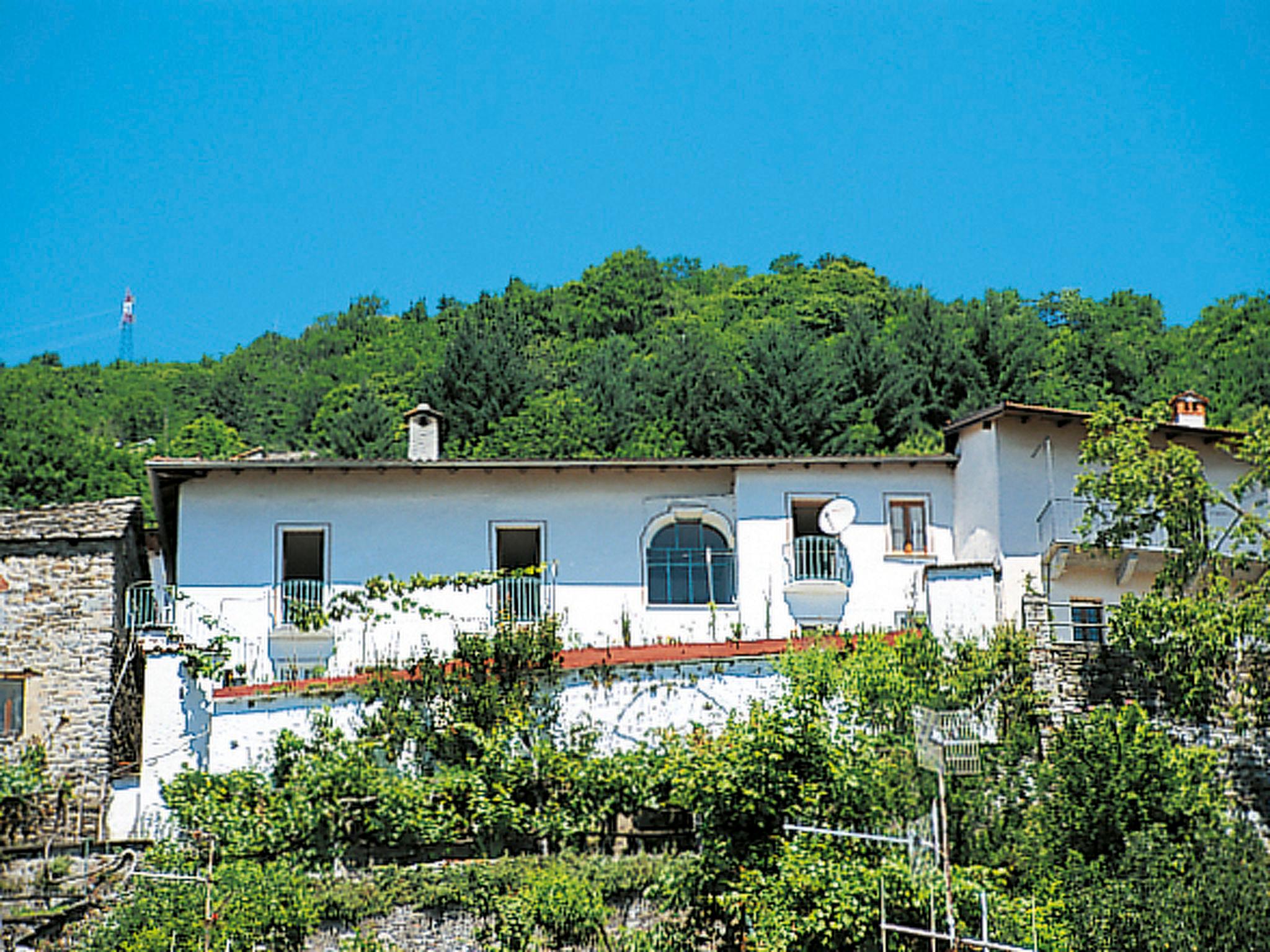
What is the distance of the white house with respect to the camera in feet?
72.2

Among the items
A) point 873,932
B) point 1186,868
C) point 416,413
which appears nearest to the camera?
point 873,932

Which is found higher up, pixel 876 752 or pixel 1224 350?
pixel 1224 350

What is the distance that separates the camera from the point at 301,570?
23062 mm

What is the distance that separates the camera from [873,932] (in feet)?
48.3

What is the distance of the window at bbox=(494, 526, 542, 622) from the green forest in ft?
36.6

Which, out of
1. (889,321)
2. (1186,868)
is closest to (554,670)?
(1186,868)

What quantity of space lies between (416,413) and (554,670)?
318 inches

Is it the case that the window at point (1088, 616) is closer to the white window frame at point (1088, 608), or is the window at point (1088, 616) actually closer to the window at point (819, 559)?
the white window frame at point (1088, 608)

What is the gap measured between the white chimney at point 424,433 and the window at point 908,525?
24.0 ft

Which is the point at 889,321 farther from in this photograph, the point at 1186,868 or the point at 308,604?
the point at 1186,868

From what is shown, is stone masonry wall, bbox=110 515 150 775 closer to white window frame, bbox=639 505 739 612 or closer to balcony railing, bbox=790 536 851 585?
white window frame, bbox=639 505 739 612

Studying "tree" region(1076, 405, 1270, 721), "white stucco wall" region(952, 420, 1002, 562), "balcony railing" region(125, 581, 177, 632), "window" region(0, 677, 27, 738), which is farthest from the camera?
"white stucco wall" region(952, 420, 1002, 562)

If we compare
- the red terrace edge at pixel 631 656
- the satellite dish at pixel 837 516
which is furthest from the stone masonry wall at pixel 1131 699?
the satellite dish at pixel 837 516

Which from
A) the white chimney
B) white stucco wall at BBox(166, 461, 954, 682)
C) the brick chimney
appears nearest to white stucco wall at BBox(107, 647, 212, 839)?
white stucco wall at BBox(166, 461, 954, 682)
